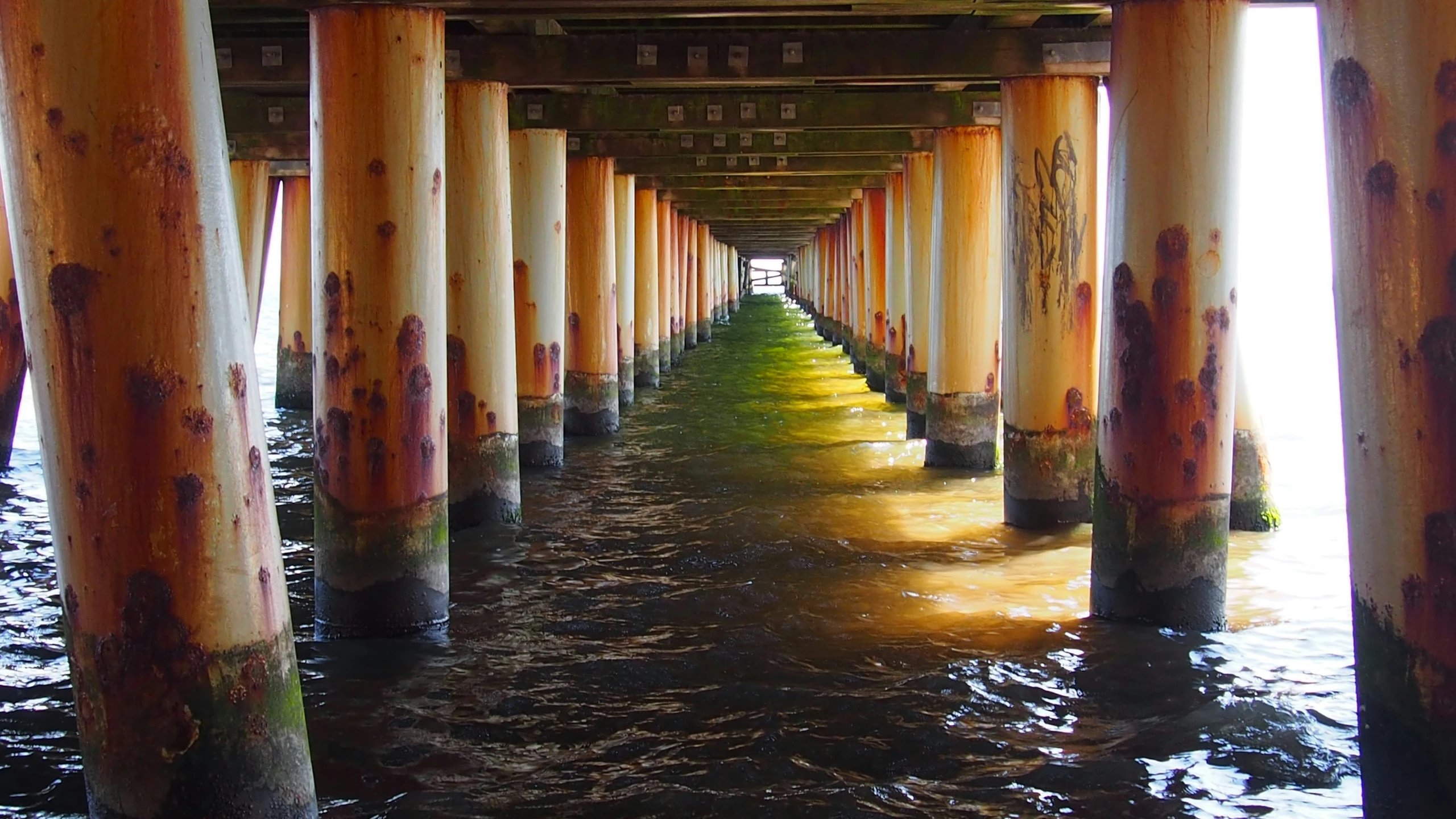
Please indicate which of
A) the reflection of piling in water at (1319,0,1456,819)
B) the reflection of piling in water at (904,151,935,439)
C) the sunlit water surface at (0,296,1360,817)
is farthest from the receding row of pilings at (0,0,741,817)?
the reflection of piling in water at (904,151,935,439)

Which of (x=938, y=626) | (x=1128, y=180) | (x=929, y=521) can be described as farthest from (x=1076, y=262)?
(x=938, y=626)

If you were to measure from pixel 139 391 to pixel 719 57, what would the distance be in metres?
5.80

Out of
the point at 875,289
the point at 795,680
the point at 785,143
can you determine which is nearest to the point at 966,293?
the point at 785,143

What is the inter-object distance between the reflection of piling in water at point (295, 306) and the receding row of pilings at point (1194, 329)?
26.6 feet

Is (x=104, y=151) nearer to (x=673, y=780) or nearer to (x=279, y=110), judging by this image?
(x=673, y=780)

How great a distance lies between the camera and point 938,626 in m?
6.06

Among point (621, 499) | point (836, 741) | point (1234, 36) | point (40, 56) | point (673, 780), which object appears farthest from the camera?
point (621, 499)

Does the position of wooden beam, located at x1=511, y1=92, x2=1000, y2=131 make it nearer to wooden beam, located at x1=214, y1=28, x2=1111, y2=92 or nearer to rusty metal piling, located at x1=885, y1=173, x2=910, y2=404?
wooden beam, located at x1=214, y1=28, x2=1111, y2=92

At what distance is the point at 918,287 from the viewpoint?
1277 centimetres

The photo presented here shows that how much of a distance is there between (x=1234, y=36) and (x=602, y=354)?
8590mm

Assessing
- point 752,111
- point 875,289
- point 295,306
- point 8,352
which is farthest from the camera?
point 875,289

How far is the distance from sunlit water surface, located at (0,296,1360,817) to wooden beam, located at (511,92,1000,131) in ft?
10.4

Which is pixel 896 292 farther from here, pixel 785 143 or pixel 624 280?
pixel 624 280

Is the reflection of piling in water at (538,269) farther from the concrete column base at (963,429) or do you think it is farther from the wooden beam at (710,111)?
the concrete column base at (963,429)
